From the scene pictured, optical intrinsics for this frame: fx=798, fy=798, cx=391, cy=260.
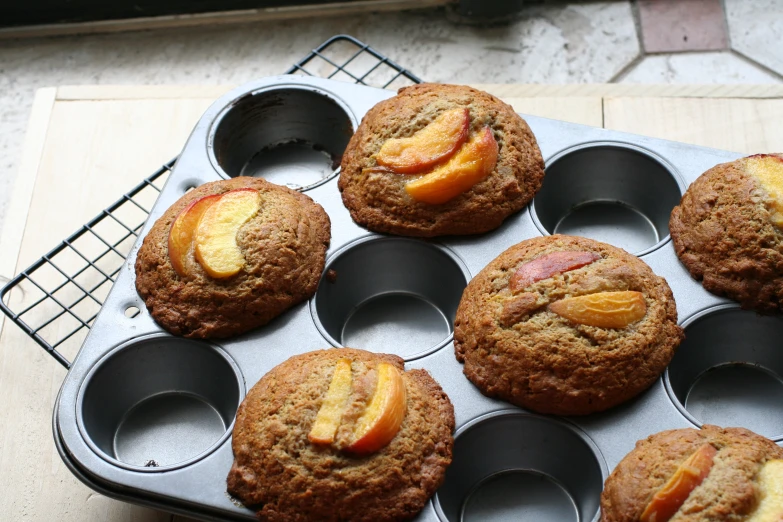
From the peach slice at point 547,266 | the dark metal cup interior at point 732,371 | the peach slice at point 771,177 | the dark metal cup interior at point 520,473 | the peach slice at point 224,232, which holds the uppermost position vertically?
the peach slice at point 771,177

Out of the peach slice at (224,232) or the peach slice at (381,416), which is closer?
the peach slice at (381,416)

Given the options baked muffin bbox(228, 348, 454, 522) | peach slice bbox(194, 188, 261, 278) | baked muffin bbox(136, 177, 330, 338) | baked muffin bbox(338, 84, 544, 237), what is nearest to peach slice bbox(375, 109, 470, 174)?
baked muffin bbox(338, 84, 544, 237)

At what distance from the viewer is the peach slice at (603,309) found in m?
2.16

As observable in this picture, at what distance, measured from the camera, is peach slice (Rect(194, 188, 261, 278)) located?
2328 mm

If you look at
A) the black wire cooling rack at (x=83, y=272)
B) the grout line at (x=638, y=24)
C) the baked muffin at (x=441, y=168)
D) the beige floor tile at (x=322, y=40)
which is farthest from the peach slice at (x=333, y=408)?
the grout line at (x=638, y=24)

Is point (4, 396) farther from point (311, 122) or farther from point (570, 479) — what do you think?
point (570, 479)

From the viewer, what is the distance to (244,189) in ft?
8.18

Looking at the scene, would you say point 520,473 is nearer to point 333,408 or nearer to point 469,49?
point 333,408

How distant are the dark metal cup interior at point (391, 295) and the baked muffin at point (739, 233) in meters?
0.71

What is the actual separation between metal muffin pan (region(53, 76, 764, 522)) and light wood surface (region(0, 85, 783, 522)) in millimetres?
503

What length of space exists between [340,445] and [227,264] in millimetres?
661

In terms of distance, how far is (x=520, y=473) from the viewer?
7.79ft

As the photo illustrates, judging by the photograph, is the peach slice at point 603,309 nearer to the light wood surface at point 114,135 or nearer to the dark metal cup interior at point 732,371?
the dark metal cup interior at point 732,371

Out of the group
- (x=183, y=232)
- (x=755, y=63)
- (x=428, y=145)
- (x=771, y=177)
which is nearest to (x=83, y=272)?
(x=183, y=232)
